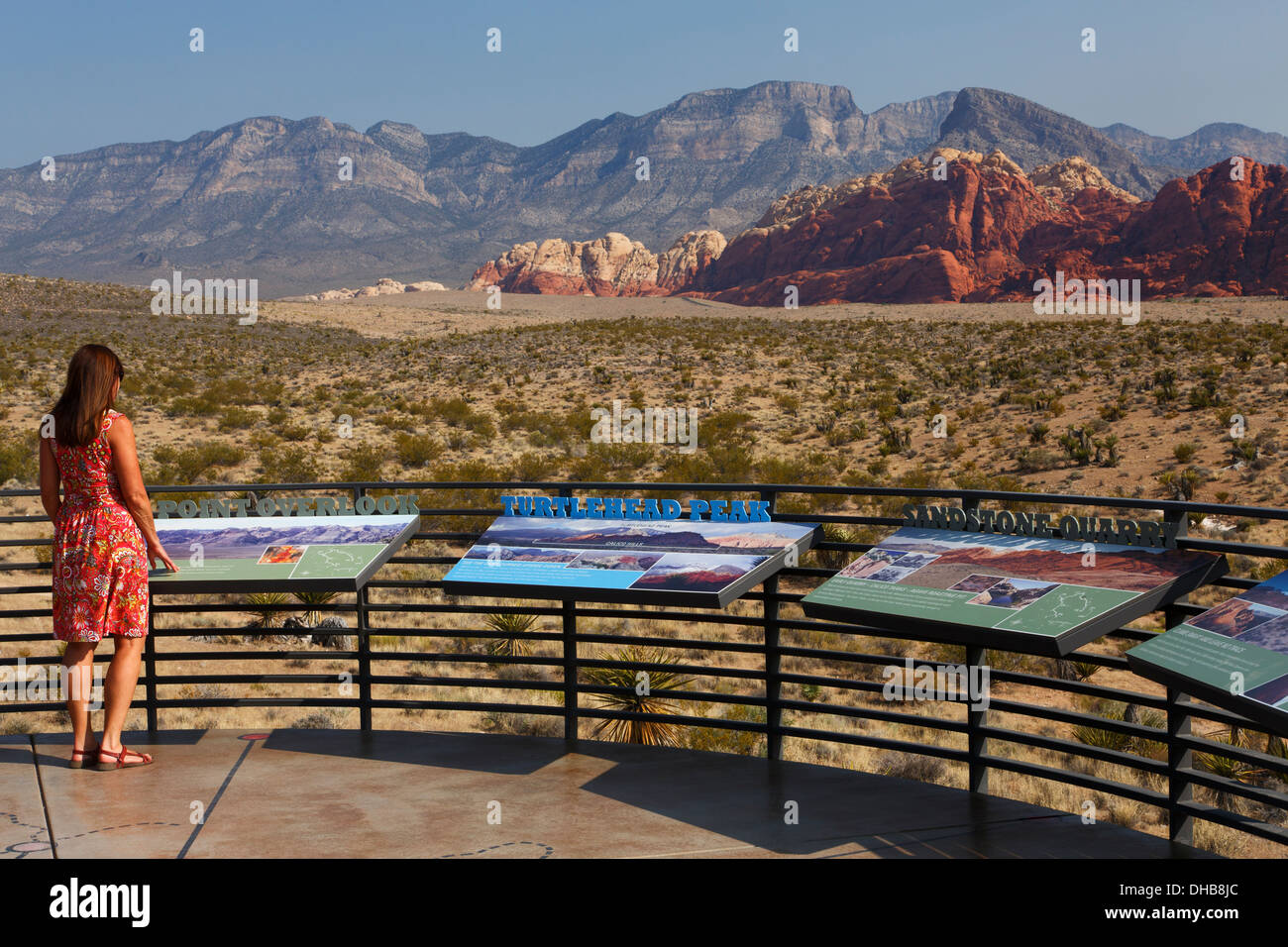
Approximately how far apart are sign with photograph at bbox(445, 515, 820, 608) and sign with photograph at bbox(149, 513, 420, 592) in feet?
1.95

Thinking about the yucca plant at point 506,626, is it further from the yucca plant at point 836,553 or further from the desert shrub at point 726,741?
the yucca plant at point 836,553

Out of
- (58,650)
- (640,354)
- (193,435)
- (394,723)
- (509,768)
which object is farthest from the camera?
(640,354)

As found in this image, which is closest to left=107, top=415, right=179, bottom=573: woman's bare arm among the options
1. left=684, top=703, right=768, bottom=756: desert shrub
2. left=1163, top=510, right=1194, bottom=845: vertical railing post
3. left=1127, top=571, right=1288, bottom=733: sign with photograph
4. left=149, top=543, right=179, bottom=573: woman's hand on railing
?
left=149, top=543, right=179, bottom=573: woman's hand on railing

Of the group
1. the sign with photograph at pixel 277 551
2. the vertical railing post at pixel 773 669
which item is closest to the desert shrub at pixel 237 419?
the sign with photograph at pixel 277 551

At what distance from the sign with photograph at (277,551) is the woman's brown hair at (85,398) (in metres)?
0.92

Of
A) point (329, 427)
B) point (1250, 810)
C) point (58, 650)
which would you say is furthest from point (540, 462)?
point (1250, 810)

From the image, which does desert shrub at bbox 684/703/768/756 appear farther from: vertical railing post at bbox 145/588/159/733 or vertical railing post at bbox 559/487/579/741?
vertical railing post at bbox 145/588/159/733

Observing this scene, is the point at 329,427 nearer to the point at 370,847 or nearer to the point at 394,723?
the point at 394,723

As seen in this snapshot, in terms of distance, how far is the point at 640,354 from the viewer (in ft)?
152

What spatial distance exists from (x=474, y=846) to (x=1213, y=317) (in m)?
69.0

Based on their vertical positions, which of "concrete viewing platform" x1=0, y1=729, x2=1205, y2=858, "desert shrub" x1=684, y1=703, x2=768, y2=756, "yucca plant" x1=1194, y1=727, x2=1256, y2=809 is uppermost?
"concrete viewing platform" x1=0, y1=729, x2=1205, y2=858

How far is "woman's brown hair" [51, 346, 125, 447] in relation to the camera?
5676 mm

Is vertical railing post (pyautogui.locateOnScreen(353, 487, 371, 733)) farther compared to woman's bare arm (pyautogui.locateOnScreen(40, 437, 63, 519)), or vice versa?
vertical railing post (pyautogui.locateOnScreen(353, 487, 371, 733))

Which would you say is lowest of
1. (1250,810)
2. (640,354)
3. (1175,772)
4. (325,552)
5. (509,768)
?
(1250,810)
